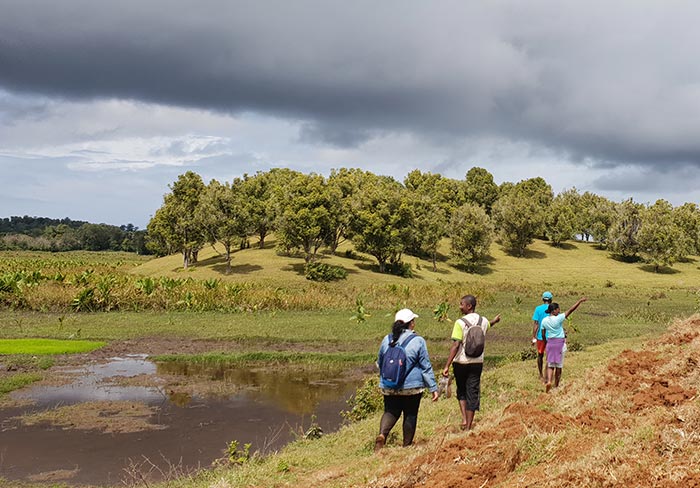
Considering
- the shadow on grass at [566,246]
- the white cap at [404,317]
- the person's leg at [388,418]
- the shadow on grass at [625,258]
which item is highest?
the shadow on grass at [566,246]

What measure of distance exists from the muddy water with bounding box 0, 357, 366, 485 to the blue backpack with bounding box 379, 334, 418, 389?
204 inches

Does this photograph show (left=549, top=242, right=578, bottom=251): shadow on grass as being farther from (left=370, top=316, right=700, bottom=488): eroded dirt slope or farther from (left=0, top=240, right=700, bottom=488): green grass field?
(left=370, top=316, right=700, bottom=488): eroded dirt slope

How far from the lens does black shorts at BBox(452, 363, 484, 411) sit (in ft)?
37.0

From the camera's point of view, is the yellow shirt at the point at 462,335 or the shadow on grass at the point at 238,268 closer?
the yellow shirt at the point at 462,335

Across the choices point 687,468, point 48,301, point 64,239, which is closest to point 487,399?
point 687,468

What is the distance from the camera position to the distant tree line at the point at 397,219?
69688 millimetres

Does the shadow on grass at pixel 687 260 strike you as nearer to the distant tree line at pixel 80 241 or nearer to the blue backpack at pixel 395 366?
the blue backpack at pixel 395 366

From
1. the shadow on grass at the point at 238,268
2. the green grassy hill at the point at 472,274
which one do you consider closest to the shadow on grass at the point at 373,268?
the green grassy hill at the point at 472,274

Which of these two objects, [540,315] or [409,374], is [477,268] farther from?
[409,374]

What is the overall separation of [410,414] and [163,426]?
8.79m

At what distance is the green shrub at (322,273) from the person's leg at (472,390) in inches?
2057

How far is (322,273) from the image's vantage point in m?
63.7

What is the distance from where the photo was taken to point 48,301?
3941 centimetres

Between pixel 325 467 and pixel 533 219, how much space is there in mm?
95103
